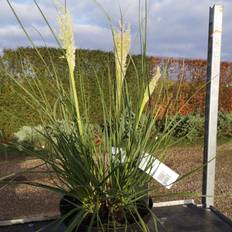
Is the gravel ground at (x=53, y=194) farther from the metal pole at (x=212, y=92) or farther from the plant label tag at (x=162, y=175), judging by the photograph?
the plant label tag at (x=162, y=175)

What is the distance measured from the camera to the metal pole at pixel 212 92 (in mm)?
1708

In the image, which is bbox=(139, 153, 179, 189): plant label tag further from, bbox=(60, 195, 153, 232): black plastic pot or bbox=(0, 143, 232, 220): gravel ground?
bbox=(0, 143, 232, 220): gravel ground

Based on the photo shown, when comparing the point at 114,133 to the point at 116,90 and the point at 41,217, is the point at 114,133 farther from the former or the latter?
the point at 41,217

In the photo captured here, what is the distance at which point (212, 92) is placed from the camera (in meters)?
1.78

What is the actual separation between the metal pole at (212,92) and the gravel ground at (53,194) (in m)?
0.63

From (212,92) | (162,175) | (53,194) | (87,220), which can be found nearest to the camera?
(87,220)

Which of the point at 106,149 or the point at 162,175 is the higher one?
the point at 106,149

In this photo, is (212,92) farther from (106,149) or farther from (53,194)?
(53,194)

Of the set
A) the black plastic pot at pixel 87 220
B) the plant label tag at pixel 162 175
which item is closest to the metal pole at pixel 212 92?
the plant label tag at pixel 162 175

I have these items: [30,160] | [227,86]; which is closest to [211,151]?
[30,160]

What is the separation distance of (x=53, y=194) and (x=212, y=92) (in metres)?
2.51

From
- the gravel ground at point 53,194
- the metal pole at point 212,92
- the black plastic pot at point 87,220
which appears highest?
the metal pole at point 212,92

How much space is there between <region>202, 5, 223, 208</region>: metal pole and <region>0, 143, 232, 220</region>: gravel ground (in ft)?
2.06

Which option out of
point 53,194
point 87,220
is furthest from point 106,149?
point 53,194
